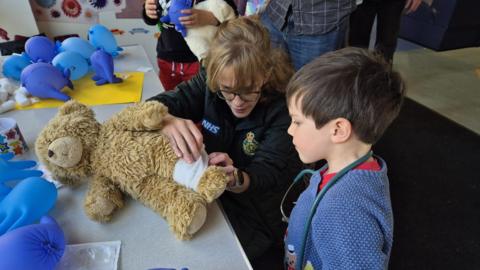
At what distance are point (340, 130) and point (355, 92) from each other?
66 mm

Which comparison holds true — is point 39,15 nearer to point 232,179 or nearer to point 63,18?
point 63,18

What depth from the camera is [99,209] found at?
0.63m

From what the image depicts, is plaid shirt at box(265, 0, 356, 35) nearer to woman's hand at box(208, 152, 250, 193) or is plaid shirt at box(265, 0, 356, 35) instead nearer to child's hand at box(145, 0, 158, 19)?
child's hand at box(145, 0, 158, 19)

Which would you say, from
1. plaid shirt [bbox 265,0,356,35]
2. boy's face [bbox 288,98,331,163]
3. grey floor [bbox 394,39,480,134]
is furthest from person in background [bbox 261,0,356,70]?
grey floor [bbox 394,39,480,134]

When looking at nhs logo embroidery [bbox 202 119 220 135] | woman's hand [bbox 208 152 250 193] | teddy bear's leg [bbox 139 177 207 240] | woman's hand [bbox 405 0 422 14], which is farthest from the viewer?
woman's hand [bbox 405 0 422 14]

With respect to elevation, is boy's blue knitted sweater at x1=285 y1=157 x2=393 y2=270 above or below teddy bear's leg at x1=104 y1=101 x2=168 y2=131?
below

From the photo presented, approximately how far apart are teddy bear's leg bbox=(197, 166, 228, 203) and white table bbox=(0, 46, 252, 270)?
0.06 metres

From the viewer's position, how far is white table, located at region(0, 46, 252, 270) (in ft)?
1.86

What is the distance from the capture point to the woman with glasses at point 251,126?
2.68 feet

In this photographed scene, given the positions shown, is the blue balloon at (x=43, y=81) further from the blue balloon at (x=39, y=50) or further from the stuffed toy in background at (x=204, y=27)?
the stuffed toy in background at (x=204, y=27)

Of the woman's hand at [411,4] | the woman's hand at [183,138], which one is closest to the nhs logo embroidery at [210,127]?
the woman's hand at [183,138]

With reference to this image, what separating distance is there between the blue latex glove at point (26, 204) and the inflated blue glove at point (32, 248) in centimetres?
5

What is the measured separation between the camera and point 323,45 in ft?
4.25

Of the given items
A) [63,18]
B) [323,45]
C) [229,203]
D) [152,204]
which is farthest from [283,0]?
[63,18]
